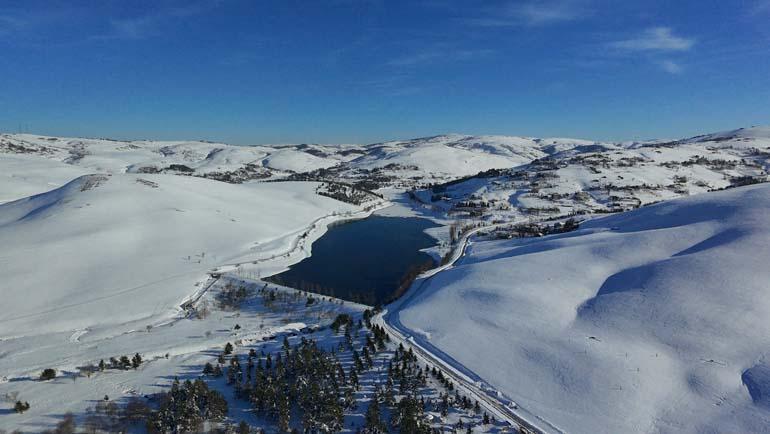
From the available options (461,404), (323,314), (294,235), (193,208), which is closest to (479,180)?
(294,235)

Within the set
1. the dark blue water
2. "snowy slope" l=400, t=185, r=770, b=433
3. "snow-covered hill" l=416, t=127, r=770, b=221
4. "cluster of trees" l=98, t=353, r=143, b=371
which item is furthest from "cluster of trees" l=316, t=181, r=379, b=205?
"cluster of trees" l=98, t=353, r=143, b=371

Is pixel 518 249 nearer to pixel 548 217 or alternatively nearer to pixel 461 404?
pixel 461 404

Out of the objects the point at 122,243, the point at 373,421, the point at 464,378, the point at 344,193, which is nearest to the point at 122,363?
the point at 373,421

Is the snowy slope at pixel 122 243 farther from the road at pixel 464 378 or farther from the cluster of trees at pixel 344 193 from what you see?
the road at pixel 464 378

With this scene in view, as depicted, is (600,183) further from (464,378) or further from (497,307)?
(464,378)

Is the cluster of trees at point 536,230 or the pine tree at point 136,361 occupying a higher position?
the cluster of trees at point 536,230

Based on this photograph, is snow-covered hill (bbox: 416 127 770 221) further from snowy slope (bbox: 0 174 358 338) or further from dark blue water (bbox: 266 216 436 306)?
snowy slope (bbox: 0 174 358 338)

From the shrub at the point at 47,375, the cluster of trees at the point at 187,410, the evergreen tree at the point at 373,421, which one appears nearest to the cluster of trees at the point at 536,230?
the evergreen tree at the point at 373,421
